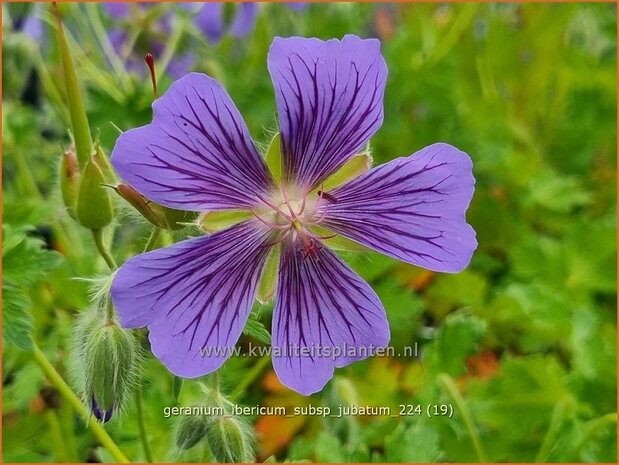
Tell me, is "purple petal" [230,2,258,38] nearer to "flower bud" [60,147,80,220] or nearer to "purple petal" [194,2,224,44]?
"purple petal" [194,2,224,44]

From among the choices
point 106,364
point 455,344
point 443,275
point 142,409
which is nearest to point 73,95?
point 106,364

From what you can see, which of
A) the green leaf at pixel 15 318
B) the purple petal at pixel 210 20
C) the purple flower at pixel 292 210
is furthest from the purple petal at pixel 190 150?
the purple petal at pixel 210 20

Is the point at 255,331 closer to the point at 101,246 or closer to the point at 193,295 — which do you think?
the point at 193,295

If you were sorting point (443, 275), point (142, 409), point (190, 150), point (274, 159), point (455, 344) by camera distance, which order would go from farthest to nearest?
point (443, 275) < point (455, 344) < point (142, 409) < point (274, 159) < point (190, 150)

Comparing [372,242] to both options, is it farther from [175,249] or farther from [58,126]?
[58,126]

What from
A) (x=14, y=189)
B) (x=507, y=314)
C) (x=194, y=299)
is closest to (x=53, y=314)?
(x=14, y=189)

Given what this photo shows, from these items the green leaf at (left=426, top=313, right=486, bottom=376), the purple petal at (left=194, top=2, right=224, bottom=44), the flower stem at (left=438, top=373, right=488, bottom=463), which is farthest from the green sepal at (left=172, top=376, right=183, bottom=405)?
the purple petal at (left=194, top=2, right=224, bottom=44)

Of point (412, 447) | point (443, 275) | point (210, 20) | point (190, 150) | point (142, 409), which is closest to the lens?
point (190, 150)
